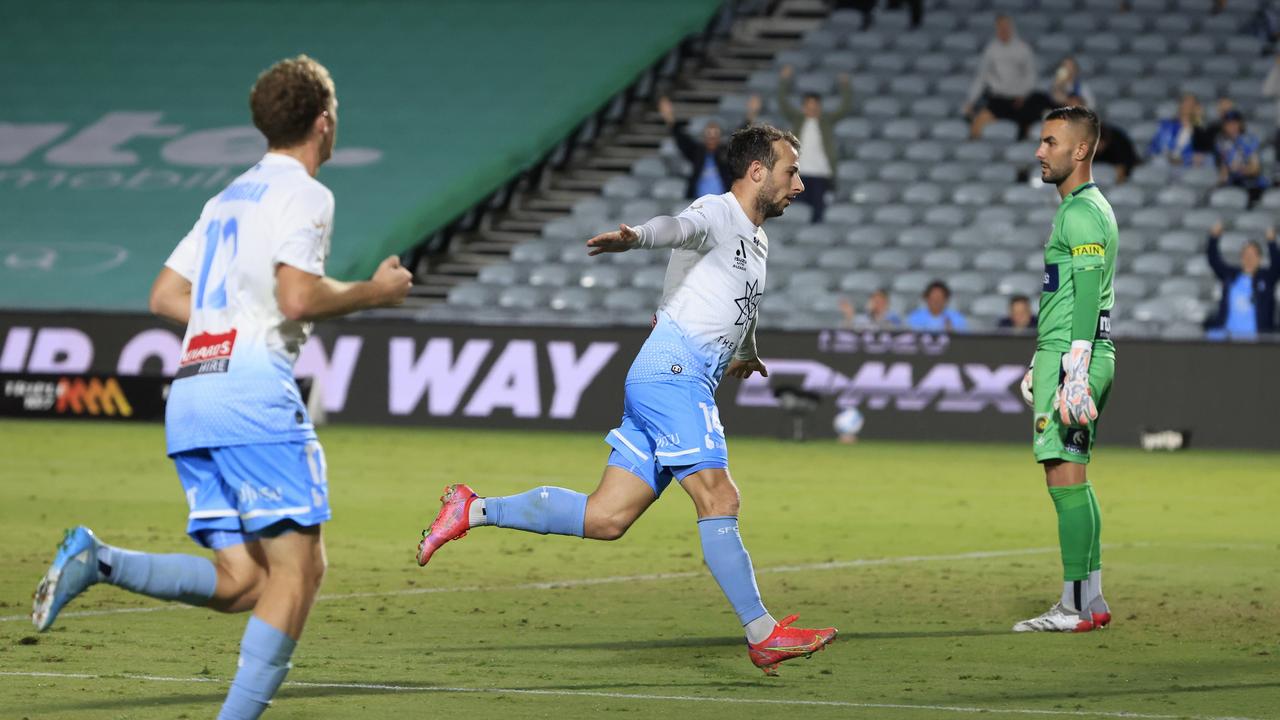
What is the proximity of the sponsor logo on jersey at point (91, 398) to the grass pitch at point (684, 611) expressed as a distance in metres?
5.45

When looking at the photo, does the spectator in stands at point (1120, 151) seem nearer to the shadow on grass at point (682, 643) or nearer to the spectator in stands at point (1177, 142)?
the spectator in stands at point (1177, 142)

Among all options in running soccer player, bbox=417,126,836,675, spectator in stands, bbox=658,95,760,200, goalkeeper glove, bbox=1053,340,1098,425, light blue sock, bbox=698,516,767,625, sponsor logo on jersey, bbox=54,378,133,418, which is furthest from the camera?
spectator in stands, bbox=658,95,760,200

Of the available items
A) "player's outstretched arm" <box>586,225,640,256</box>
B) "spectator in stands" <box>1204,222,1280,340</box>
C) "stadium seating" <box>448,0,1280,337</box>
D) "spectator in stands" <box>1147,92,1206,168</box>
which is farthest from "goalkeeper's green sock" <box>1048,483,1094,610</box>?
"spectator in stands" <box>1147,92,1206,168</box>

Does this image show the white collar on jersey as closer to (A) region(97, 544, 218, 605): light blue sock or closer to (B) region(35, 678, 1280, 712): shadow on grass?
(A) region(97, 544, 218, 605): light blue sock

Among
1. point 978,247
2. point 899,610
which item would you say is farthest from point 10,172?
point 899,610

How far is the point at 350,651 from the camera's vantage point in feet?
25.3

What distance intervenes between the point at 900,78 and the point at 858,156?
1.64 metres

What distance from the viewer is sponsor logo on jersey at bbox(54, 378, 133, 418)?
881 inches

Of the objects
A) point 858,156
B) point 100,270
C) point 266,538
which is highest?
point 266,538

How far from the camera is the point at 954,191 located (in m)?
26.2

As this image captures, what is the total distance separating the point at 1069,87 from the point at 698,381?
1865 cm

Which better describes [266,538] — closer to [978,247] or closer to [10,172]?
[978,247]

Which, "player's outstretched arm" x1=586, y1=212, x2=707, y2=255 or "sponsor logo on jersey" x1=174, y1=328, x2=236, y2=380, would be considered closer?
"sponsor logo on jersey" x1=174, y1=328, x2=236, y2=380

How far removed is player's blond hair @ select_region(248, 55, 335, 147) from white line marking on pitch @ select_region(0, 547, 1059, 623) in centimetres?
373
